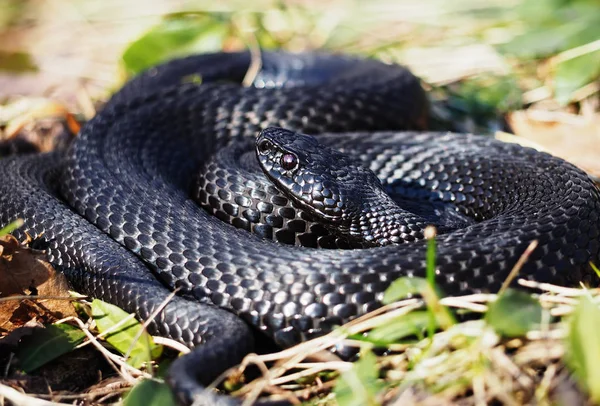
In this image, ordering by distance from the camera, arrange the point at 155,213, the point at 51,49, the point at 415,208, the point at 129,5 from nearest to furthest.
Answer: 1. the point at 155,213
2. the point at 415,208
3. the point at 51,49
4. the point at 129,5

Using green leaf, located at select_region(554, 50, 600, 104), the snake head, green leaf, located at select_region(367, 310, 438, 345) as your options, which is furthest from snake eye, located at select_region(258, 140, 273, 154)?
green leaf, located at select_region(554, 50, 600, 104)

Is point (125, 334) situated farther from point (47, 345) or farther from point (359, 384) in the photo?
point (359, 384)

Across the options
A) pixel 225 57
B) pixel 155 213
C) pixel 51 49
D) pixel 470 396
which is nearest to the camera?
pixel 470 396

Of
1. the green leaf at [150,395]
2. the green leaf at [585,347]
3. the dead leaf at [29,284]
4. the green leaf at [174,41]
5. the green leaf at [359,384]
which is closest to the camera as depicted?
the green leaf at [585,347]

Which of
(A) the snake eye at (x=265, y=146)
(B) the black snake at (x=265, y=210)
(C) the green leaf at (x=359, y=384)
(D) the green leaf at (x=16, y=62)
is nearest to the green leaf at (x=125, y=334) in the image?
(B) the black snake at (x=265, y=210)

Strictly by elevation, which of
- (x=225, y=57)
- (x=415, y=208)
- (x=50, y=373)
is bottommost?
(x=50, y=373)

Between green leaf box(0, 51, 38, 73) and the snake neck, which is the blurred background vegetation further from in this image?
the snake neck

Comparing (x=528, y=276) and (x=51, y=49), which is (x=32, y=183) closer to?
(x=528, y=276)

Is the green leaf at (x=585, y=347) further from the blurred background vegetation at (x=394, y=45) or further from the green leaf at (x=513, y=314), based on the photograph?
the blurred background vegetation at (x=394, y=45)

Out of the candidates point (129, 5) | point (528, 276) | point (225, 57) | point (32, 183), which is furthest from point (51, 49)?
point (528, 276)
